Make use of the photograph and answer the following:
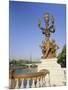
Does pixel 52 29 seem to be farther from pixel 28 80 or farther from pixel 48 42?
pixel 28 80

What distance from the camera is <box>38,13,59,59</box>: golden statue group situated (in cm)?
211

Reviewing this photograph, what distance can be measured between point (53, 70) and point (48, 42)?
0.29 m

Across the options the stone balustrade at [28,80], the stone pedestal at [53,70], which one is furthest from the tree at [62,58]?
the stone balustrade at [28,80]

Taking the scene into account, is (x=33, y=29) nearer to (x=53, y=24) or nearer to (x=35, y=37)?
(x=35, y=37)

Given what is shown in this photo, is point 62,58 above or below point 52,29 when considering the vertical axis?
below

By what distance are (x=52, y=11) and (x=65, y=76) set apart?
690mm

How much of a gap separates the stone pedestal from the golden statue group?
0.18 ft

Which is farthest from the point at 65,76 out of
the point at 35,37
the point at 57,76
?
the point at 35,37

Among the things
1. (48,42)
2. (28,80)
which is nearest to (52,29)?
(48,42)

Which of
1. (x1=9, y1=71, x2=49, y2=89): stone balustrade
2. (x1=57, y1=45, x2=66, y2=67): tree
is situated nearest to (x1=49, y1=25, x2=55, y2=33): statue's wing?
(x1=57, y1=45, x2=66, y2=67): tree

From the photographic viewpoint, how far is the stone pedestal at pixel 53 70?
6.81 feet

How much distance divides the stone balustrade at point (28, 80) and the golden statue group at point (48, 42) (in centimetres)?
20

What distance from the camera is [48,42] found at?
2125mm

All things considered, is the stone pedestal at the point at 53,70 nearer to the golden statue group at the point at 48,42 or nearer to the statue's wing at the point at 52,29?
the golden statue group at the point at 48,42
